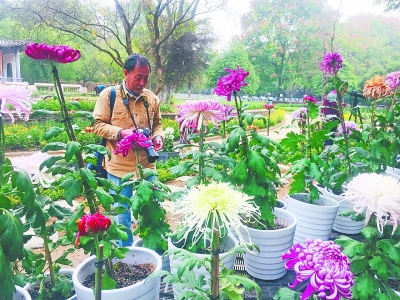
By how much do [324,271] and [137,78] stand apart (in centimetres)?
174

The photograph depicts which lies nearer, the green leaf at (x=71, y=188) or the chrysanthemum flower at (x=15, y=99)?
the chrysanthemum flower at (x=15, y=99)

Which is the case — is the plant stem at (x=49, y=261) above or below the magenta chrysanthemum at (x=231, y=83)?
below

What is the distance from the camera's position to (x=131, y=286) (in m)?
1.34

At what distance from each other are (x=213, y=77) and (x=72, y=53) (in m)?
24.9

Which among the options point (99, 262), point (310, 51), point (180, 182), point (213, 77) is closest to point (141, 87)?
point (99, 262)

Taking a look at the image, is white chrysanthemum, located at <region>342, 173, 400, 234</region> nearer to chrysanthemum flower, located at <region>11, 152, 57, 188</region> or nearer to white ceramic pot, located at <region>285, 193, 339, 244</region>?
white ceramic pot, located at <region>285, 193, 339, 244</region>

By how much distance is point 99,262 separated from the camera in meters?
1.10

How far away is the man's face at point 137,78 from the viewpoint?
2.18m

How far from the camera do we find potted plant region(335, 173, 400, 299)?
1.19 m

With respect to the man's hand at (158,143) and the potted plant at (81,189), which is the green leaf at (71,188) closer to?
the potted plant at (81,189)

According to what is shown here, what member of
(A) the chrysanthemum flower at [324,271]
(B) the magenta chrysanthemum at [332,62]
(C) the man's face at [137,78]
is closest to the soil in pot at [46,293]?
(A) the chrysanthemum flower at [324,271]

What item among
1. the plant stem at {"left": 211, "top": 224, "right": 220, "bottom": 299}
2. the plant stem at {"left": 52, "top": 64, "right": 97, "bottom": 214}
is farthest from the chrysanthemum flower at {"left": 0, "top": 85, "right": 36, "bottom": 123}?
the plant stem at {"left": 211, "top": 224, "right": 220, "bottom": 299}

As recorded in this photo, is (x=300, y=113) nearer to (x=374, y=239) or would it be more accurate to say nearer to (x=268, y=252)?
(x=268, y=252)

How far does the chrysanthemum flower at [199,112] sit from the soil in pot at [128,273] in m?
0.76
